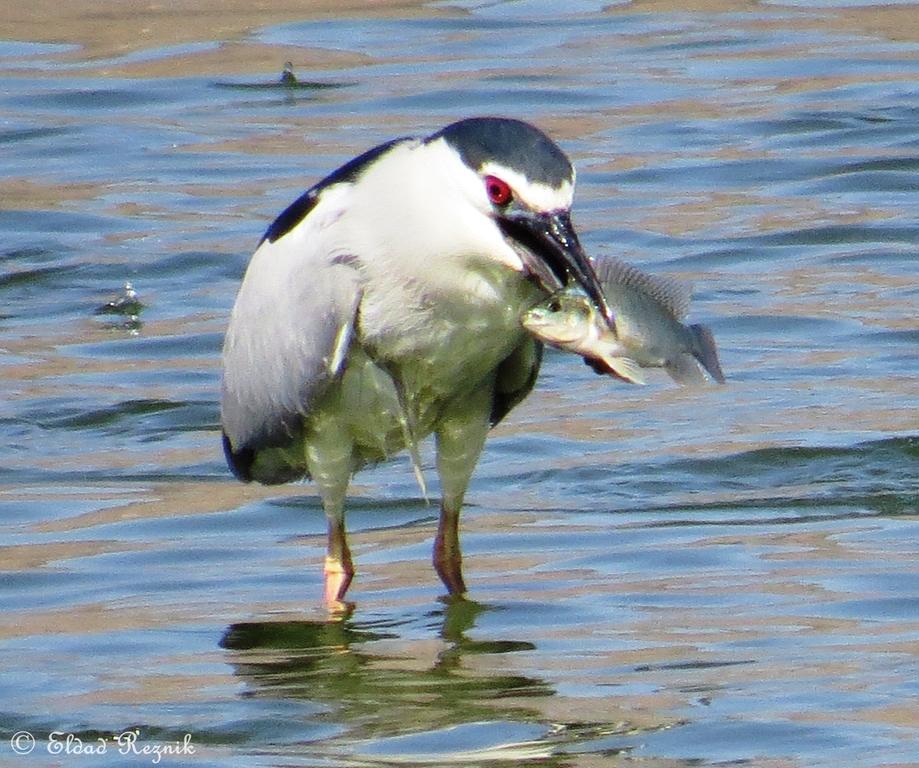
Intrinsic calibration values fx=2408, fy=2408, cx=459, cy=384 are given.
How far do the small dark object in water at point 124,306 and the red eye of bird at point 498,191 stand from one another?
16.8ft

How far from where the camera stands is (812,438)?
8.24 m

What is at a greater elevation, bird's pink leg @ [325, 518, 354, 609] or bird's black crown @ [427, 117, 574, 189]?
bird's black crown @ [427, 117, 574, 189]

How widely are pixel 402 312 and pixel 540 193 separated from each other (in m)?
0.86

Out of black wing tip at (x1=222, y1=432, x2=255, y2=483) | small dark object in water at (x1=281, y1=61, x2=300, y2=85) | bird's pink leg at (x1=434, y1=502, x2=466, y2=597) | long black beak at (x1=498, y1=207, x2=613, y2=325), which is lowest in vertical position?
bird's pink leg at (x1=434, y1=502, x2=466, y2=597)

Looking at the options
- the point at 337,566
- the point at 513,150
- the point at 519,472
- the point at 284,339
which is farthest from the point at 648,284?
the point at 519,472

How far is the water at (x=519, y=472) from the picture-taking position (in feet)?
18.1

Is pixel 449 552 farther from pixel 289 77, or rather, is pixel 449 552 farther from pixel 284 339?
pixel 289 77

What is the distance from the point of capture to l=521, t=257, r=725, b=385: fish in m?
5.61

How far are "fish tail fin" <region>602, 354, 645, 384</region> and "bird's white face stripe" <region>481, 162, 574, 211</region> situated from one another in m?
0.38

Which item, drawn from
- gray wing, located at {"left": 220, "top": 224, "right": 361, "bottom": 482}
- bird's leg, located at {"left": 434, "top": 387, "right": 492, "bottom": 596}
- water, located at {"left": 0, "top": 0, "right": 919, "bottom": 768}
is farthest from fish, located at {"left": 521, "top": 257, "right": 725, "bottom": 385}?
bird's leg, located at {"left": 434, "top": 387, "right": 492, "bottom": 596}

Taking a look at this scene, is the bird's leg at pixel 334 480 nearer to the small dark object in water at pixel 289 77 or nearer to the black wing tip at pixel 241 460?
the black wing tip at pixel 241 460

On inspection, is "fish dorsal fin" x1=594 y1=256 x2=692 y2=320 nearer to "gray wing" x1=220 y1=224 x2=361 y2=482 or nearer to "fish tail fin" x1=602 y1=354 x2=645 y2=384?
"fish tail fin" x1=602 y1=354 x2=645 y2=384

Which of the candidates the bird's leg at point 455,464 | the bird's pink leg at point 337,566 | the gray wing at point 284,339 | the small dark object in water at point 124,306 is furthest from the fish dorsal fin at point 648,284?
the small dark object in water at point 124,306

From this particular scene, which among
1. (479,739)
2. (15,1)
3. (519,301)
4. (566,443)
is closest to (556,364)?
(566,443)
